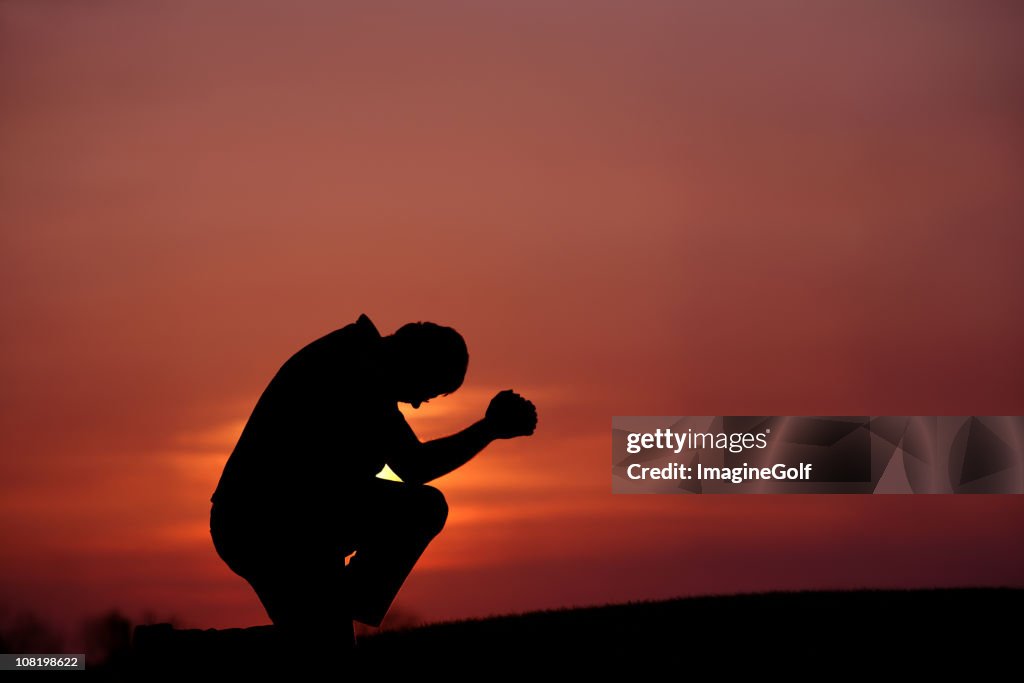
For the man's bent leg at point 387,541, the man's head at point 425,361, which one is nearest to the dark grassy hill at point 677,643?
the man's bent leg at point 387,541

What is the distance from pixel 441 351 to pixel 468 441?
1.51 ft

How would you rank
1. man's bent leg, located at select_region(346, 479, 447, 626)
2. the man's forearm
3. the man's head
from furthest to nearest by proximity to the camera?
man's bent leg, located at select_region(346, 479, 447, 626) < the man's forearm < the man's head

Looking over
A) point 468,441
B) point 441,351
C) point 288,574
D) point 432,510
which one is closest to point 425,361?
point 441,351

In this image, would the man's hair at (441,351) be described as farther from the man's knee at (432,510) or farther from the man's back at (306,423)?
the man's knee at (432,510)

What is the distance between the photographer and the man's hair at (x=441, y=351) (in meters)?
4.80

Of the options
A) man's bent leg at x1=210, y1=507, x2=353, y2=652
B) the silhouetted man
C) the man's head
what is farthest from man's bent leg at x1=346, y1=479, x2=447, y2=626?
the man's head

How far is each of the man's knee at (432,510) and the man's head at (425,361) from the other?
1.81 feet

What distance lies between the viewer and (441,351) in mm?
4805

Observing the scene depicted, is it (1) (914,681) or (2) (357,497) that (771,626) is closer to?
(1) (914,681)

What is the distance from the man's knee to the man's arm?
11 cm

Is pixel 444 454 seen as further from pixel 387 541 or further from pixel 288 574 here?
pixel 288 574

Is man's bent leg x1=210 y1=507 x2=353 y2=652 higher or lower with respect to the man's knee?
lower

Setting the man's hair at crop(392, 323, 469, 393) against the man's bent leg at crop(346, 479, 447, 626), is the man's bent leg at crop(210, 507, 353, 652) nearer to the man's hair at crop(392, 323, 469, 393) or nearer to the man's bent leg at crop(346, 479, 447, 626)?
the man's bent leg at crop(346, 479, 447, 626)

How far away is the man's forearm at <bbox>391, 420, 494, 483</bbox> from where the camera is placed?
4.96m
